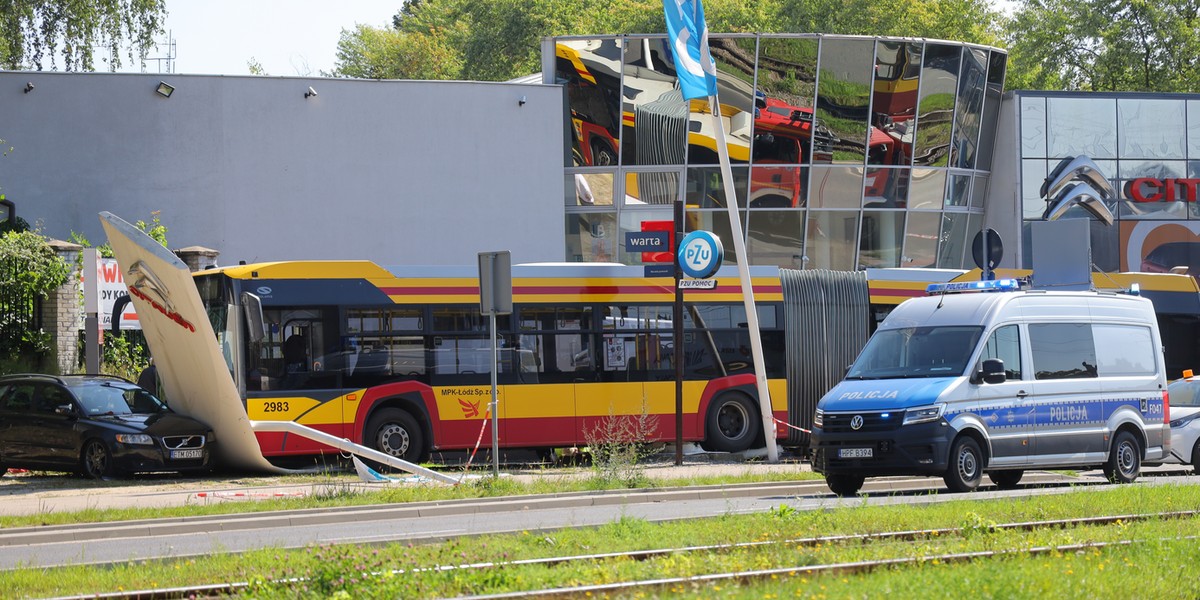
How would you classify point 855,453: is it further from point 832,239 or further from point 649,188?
point 832,239

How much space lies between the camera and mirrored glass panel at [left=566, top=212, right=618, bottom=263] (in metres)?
38.3

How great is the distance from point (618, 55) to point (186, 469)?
2058 centimetres

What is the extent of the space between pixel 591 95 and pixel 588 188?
8.25ft

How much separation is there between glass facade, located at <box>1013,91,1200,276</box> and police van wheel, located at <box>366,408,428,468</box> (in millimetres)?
24488

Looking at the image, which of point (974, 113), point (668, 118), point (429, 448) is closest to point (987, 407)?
point (429, 448)

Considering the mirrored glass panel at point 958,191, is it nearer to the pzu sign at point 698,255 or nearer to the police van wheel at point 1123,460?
the pzu sign at point 698,255

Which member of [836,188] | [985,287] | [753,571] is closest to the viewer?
[753,571]

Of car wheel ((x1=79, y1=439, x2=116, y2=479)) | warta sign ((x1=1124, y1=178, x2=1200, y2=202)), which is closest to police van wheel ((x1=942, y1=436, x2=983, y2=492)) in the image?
car wheel ((x1=79, y1=439, x2=116, y2=479))

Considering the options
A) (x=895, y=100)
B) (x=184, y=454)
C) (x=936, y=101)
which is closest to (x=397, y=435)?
(x=184, y=454)

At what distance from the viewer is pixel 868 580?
884 centimetres

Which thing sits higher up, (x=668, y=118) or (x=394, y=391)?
(x=668, y=118)

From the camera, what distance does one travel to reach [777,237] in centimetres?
3903

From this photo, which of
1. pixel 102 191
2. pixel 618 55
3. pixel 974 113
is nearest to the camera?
pixel 102 191

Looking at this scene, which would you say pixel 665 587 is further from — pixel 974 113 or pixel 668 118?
pixel 974 113
